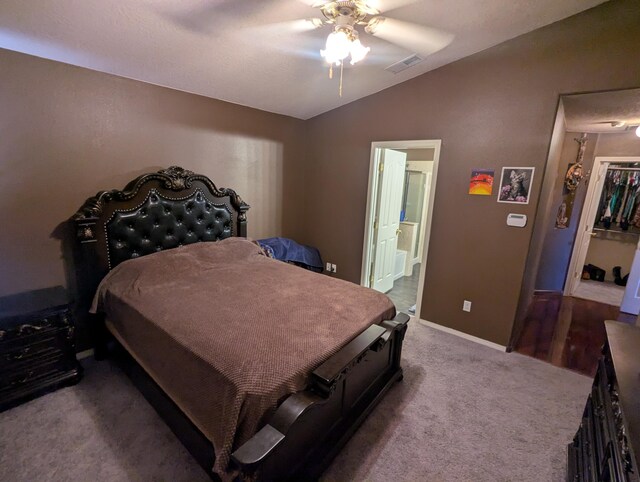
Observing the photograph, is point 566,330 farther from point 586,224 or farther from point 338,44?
point 338,44

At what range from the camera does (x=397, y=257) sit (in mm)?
4695

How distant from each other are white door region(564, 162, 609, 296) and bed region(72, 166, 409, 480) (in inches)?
149

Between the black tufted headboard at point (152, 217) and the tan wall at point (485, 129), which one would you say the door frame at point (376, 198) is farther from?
the black tufted headboard at point (152, 217)

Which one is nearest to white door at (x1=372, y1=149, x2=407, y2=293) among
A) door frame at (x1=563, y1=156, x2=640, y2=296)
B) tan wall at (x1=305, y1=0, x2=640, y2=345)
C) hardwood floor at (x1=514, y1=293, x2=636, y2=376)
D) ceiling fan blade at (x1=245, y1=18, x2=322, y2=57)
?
tan wall at (x1=305, y1=0, x2=640, y2=345)

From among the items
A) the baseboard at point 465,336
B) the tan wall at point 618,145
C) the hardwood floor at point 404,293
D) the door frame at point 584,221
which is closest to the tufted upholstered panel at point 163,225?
the hardwood floor at point 404,293

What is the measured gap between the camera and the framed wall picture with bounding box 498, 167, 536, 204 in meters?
2.57

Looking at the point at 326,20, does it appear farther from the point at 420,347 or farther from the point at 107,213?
the point at 420,347

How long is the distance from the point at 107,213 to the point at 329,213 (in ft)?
8.05

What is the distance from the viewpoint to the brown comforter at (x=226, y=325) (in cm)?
131

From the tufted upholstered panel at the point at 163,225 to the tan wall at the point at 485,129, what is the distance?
1.66 metres

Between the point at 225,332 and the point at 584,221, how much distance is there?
5.08 metres

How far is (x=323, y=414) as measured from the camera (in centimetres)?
154

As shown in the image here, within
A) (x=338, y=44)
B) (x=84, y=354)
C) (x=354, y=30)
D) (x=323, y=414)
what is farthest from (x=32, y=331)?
(x=354, y=30)

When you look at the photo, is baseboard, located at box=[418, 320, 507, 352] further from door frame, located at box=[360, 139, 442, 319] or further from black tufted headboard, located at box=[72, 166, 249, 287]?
black tufted headboard, located at box=[72, 166, 249, 287]
